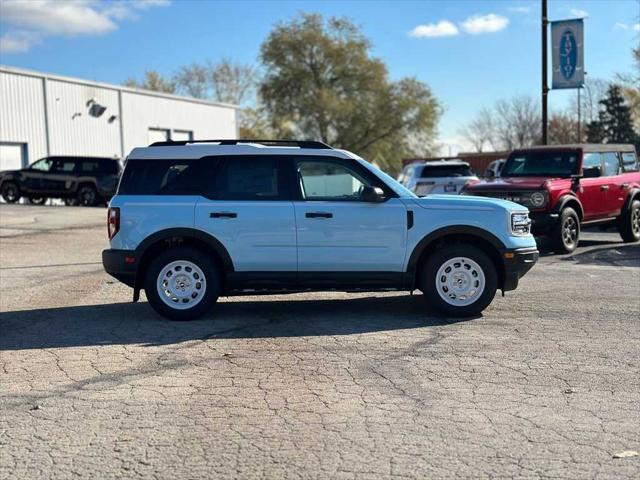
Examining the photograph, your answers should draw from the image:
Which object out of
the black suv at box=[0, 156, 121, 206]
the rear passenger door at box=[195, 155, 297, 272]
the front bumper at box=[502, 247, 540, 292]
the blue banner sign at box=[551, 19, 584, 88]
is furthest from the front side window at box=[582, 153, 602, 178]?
the black suv at box=[0, 156, 121, 206]

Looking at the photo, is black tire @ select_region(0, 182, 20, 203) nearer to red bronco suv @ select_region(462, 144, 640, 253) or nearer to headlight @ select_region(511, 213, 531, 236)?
red bronco suv @ select_region(462, 144, 640, 253)

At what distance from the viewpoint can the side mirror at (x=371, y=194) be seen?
A: 7.58 m

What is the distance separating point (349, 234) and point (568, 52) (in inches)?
628

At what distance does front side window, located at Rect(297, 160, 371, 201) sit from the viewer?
780 cm

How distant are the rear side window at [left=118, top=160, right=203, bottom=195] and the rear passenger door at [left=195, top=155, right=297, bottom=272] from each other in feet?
0.57

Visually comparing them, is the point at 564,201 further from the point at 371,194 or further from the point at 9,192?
the point at 9,192

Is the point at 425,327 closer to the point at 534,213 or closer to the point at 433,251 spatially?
the point at 433,251

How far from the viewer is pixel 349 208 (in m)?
7.72

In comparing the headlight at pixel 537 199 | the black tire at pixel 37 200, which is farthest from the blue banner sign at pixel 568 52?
the black tire at pixel 37 200

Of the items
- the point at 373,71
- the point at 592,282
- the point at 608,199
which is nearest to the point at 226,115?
the point at 373,71

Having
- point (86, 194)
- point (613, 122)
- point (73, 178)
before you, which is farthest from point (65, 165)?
point (613, 122)

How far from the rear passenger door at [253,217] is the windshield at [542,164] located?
7789 millimetres

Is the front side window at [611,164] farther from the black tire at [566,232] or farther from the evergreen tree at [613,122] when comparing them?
the evergreen tree at [613,122]

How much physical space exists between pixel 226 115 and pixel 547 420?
47.0 metres
